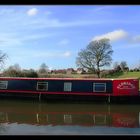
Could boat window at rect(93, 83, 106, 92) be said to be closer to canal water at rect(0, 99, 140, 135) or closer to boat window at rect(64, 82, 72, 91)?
canal water at rect(0, 99, 140, 135)

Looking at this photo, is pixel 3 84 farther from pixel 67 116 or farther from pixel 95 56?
Result: pixel 95 56

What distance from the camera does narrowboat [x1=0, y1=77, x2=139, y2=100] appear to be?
14359 mm

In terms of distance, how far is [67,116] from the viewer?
10.9 meters

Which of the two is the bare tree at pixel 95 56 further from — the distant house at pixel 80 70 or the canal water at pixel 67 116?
the canal water at pixel 67 116

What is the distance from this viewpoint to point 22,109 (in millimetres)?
12672

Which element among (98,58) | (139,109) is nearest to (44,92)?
(139,109)

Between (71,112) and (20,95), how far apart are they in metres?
4.17

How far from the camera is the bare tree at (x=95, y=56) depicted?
32188 millimetres

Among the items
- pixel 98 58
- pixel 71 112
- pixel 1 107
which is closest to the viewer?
pixel 71 112

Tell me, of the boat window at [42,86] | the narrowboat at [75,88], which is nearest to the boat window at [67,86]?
the narrowboat at [75,88]

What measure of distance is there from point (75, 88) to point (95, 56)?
59.0ft

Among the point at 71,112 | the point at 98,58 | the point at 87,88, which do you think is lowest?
the point at 71,112

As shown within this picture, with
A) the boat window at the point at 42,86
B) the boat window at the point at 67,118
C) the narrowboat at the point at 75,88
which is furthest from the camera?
the boat window at the point at 42,86
